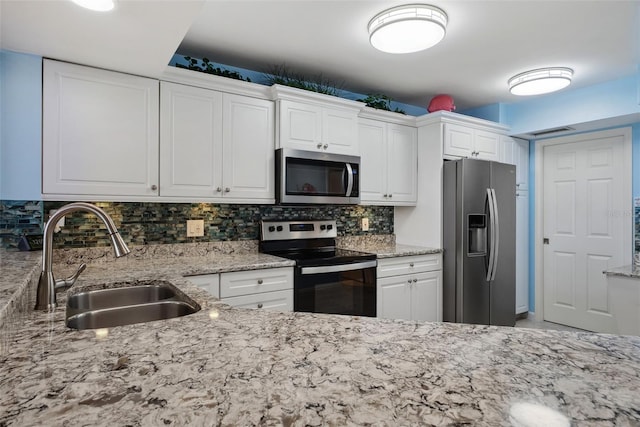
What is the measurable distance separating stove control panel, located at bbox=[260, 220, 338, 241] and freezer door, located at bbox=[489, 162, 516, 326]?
1.61m

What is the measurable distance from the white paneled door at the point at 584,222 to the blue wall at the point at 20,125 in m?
4.65

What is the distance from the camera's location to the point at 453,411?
576 millimetres

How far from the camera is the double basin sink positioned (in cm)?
144

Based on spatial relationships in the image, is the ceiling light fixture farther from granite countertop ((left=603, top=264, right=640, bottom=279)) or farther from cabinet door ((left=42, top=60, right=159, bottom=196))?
granite countertop ((left=603, top=264, right=640, bottom=279))

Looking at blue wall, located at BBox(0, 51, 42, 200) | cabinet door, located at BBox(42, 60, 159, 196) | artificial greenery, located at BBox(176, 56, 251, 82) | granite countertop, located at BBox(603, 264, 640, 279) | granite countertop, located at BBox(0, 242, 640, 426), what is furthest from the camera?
artificial greenery, located at BBox(176, 56, 251, 82)

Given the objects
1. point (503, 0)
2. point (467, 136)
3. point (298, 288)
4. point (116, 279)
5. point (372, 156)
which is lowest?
point (298, 288)

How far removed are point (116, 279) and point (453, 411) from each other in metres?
1.75

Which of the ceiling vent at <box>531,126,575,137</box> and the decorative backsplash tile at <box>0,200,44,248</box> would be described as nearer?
the decorative backsplash tile at <box>0,200,44,248</box>

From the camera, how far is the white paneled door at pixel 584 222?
3572 millimetres

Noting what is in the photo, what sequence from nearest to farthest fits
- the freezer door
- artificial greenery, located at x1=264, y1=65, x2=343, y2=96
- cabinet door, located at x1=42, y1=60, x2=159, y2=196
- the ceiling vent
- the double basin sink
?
the double basin sink → cabinet door, located at x1=42, y1=60, x2=159, y2=196 → artificial greenery, located at x1=264, y1=65, x2=343, y2=96 → the freezer door → the ceiling vent

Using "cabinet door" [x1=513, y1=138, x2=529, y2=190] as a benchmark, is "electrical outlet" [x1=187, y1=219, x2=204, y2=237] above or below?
below

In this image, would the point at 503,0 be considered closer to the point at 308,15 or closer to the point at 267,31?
the point at 308,15

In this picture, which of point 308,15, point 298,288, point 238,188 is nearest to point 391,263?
point 298,288

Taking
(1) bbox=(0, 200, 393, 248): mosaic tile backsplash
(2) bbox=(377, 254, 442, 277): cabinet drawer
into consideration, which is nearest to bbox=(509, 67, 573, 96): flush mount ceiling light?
(2) bbox=(377, 254, 442, 277): cabinet drawer
